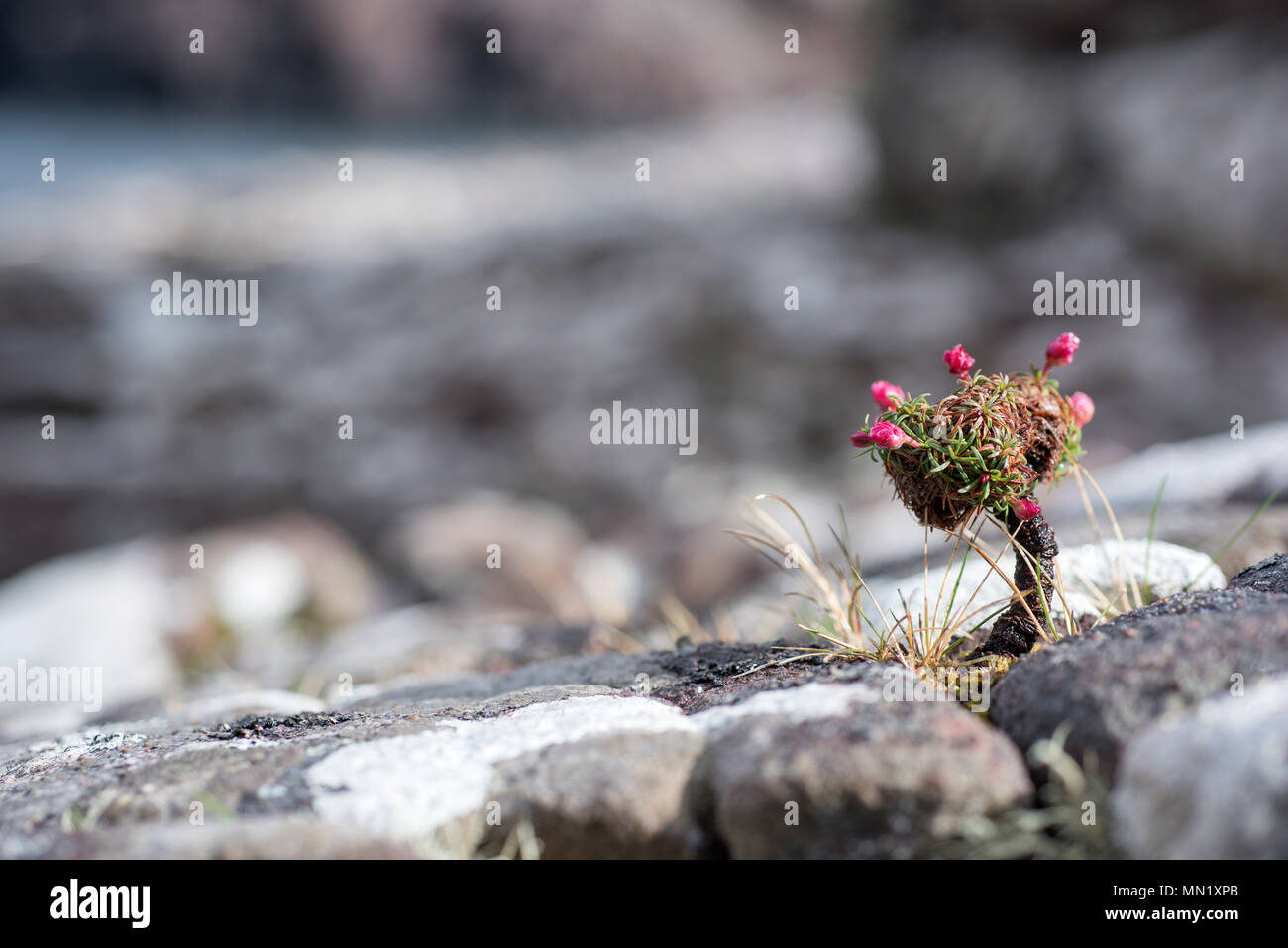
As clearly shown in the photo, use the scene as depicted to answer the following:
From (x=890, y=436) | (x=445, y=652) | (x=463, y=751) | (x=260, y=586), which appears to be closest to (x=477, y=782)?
(x=463, y=751)

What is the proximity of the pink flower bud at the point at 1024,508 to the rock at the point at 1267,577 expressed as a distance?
53cm

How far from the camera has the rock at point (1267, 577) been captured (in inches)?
81.0

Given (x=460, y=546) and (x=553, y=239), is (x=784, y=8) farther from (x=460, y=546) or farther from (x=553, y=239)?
(x=460, y=546)

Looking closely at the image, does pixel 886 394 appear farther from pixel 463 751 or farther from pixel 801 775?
pixel 463 751

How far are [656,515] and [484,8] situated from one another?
15.3 metres

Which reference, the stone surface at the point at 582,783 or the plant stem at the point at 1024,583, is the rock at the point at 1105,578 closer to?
the plant stem at the point at 1024,583

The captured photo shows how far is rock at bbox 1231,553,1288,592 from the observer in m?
2.06

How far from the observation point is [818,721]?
1623mm

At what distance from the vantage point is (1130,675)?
1553 mm

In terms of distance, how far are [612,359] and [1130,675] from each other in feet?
30.2

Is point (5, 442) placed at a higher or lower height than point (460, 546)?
higher

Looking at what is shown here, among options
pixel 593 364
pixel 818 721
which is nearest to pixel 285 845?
pixel 818 721

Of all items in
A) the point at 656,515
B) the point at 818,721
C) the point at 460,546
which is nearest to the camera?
the point at 818,721

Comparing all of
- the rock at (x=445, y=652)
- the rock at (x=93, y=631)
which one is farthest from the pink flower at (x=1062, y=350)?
the rock at (x=93, y=631)
